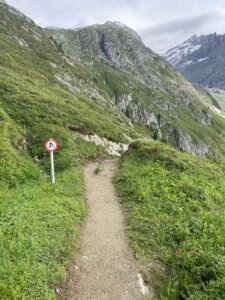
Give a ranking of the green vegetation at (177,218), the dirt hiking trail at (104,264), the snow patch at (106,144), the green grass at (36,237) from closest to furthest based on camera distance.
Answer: the green grass at (36,237), the dirt hiking trail at (104,264), the green vegetation at (177,218), the snow patch at (106,144)

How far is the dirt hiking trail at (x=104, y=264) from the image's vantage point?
10461mm

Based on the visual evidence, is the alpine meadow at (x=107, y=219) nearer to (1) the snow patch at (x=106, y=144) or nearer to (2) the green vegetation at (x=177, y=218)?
(2) the green vegetation at (x=177, y=218)

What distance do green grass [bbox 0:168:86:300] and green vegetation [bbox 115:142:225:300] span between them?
3330 millimetres

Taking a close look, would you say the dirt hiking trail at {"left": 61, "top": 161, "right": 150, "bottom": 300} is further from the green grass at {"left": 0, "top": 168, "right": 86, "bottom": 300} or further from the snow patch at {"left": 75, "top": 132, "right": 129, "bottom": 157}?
the snow patch at {"left": 75, "top": 132, "right": 129, "bottom": 157}

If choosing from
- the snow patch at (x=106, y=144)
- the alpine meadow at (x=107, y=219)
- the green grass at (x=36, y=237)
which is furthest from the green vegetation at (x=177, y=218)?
the snow patch at (x=106, y=144)

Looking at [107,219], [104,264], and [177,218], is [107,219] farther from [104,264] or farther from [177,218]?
[104,264]

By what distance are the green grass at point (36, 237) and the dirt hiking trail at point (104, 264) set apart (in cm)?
58

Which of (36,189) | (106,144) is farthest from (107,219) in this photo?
(106,144)

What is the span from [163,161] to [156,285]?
14875 millimetres

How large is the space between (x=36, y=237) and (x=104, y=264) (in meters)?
3.07

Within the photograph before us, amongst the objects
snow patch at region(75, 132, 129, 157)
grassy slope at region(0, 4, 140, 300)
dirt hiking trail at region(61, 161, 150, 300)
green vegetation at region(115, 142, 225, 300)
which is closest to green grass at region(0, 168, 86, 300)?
grassy slope at region(0, 4, 140, 300)

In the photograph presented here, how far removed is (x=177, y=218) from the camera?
15.9 meters

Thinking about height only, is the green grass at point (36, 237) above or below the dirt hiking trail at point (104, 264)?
above

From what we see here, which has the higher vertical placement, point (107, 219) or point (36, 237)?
point (36, 237)
